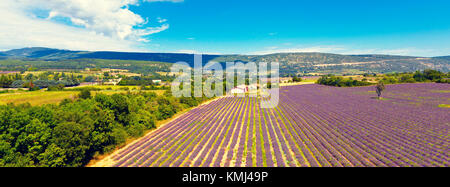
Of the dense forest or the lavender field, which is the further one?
the lavender field

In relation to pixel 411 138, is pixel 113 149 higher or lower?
lower

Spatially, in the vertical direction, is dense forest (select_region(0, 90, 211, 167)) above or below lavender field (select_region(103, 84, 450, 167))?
above

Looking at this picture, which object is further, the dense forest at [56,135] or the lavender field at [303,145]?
the lavender field at [303,145]

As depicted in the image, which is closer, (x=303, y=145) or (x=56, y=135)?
(x=56, y=135)

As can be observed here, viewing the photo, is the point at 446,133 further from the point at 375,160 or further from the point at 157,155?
the point at 157,155

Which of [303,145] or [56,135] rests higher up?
[56,135]

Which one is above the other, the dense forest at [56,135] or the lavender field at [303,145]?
the dense forest at [56,135]
